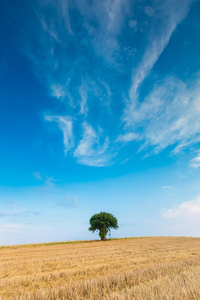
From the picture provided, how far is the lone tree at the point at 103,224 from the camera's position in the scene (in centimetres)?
4966

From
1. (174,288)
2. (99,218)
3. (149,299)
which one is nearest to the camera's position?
(149,299)

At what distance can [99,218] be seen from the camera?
1993 inches

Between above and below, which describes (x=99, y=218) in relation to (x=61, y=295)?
above

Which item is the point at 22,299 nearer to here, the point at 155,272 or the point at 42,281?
the point at 42,281

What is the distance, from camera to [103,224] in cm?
4906

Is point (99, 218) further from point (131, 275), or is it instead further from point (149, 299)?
point (149, 299)

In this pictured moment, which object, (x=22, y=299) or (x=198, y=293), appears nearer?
(x=198, y=293)

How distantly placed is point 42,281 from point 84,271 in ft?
7.31

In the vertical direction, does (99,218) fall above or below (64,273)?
above

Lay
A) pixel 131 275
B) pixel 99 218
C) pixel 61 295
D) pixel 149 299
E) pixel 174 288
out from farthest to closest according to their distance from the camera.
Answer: pixel 99 218 < pixel 131 275 < pixel 61 295 < pixel 174 288 < pixel 149 299

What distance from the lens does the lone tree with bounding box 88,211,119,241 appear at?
163ft

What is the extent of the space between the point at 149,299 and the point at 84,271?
19.4 feet

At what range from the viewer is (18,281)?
706 cm

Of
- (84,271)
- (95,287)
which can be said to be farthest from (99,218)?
(95,287)
